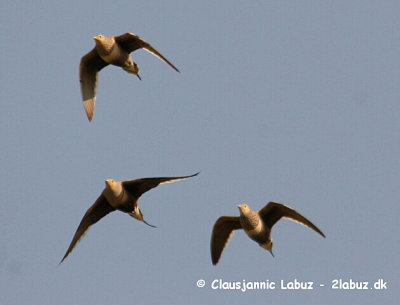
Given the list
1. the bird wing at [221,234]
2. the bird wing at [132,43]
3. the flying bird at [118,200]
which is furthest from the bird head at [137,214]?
the bird wing at [132,43]

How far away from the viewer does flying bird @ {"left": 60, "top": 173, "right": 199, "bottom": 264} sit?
24.2 meters

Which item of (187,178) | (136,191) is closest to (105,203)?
(136,191)

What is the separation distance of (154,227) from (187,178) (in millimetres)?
2236

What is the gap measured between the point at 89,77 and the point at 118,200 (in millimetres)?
5533

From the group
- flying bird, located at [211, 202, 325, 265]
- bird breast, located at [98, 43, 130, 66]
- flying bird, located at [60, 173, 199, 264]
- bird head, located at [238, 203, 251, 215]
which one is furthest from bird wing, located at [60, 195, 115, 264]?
bird breast, located at [98, 43, 130, 66]

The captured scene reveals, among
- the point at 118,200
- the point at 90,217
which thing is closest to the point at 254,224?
the point at 118,200

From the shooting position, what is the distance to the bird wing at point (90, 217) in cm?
2522

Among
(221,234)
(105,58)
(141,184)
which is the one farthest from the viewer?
(221,234)

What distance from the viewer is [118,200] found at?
2445cm

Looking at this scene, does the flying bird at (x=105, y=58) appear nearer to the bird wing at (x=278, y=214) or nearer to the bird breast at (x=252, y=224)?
the bird breast at (x=252, y=224)

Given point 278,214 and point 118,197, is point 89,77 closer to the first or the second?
point 118,197

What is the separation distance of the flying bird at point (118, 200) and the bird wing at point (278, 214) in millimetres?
3273

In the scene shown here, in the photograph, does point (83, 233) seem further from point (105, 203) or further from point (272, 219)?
point (272, 219)

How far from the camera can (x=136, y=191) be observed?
81.6 ft
